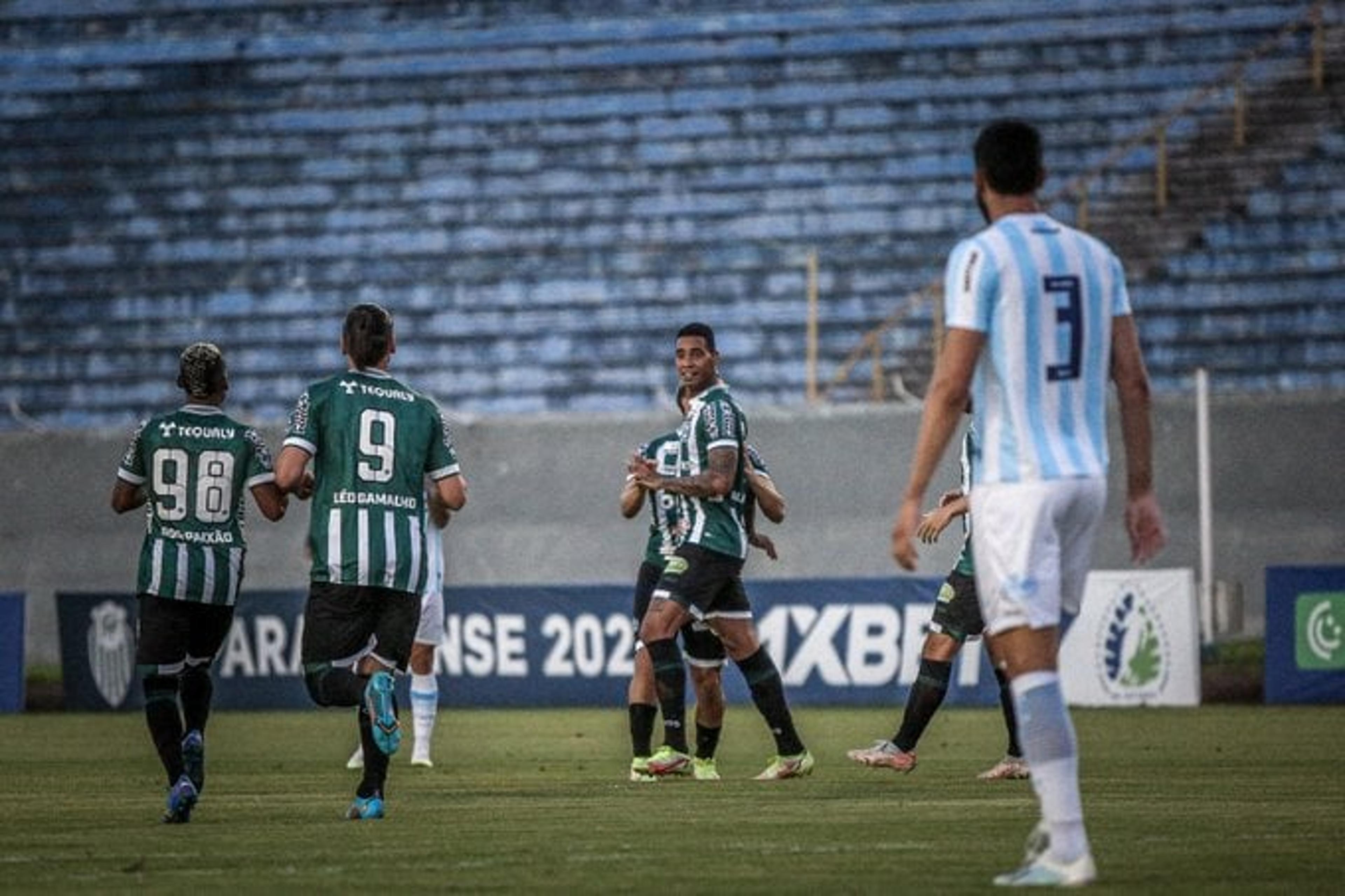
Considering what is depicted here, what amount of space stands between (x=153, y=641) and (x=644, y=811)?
2153 millimetres

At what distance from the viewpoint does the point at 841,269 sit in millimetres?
29359

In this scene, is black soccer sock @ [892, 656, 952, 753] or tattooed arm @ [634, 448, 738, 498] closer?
tattooed arm @ [634, 448, 738, 498]

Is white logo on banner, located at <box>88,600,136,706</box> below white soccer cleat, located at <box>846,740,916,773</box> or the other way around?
below

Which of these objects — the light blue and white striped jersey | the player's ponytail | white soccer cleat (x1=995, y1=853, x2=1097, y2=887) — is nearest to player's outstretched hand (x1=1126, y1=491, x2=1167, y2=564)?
the light blue and white striped jersey

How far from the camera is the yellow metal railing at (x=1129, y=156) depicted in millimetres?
27781

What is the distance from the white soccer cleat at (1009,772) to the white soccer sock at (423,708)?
3641mm

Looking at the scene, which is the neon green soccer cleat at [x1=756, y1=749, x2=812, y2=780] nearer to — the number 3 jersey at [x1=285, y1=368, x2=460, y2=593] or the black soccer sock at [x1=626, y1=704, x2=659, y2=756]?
the black soccer sock at [x1=626, y1=704, x2=659, y2=756]

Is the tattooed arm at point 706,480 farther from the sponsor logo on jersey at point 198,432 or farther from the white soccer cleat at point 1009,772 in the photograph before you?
the sponsor logo on jersey at point 198,432

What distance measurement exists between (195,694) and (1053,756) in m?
4.92

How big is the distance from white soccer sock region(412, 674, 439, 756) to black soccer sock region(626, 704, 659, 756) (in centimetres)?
200

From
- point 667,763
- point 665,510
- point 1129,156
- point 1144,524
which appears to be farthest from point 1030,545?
point 1129,156

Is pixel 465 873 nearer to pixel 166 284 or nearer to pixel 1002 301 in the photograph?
pixel 1002 301

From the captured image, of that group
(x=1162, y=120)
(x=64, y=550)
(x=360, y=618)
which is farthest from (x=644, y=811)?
(x=1162, y=120)

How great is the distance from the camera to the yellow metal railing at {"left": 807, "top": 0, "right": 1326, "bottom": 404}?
91.1ft
